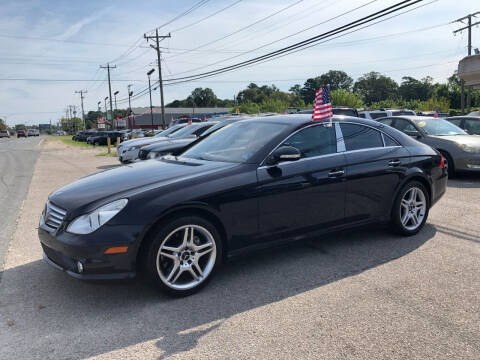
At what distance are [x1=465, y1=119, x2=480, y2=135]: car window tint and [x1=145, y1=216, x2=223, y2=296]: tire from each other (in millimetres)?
10506

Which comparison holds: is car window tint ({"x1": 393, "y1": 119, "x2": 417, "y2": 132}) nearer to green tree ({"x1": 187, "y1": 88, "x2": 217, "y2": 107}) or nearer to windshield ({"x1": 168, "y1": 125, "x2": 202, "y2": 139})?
windshield ({"x1": 168, "y1": 125, "x2": 202, "y2": 139})

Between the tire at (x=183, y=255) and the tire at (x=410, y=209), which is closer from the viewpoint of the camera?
the tire at (x=183, y=255)

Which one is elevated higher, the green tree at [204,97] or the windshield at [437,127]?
the green tree at [204,97]

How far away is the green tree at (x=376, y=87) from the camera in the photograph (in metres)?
130

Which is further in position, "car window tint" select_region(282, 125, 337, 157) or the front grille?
"car window tint" select_region(282, 125, 337, 157)

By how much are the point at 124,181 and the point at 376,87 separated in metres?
138

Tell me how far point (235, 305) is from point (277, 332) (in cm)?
54

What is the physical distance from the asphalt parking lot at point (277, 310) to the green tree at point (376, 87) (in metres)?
133

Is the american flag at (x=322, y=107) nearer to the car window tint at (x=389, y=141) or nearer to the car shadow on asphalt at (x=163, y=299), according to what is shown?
the car window tint at (x=389, y=141)

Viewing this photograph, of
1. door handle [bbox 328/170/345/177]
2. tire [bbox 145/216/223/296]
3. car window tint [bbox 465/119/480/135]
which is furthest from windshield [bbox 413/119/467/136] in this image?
tire [bbox 145/216/223/296]

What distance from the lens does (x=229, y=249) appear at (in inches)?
153

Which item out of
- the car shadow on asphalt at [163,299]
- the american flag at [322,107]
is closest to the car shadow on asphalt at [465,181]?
the car shadow on asphalt at [163,299]

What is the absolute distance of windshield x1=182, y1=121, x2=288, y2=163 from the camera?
14.2 feet

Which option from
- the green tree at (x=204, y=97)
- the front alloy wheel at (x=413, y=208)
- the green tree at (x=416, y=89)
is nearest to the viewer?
the front alloy wheel at (x=413, y=208)
